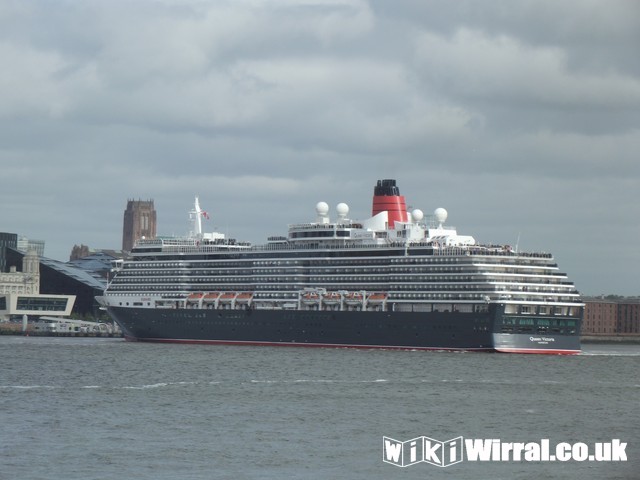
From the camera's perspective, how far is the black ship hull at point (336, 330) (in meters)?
94.6

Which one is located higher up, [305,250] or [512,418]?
[305,250]

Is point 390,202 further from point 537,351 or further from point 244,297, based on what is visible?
point 537,351

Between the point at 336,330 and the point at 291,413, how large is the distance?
155ft

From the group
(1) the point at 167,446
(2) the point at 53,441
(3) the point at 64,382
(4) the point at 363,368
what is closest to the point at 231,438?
(1) the point at 167,446

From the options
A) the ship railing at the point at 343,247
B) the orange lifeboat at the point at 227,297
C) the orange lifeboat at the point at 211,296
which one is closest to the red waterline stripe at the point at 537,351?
the ship railing at the point at 343,247

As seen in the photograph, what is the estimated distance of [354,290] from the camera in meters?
104

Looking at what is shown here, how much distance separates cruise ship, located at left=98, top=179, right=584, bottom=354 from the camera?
9581 cm

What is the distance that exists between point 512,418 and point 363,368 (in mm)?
25008

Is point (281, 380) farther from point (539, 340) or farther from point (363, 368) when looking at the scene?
point (539, 340)

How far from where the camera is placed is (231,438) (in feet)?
155

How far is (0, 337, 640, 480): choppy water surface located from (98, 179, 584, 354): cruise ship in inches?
224
